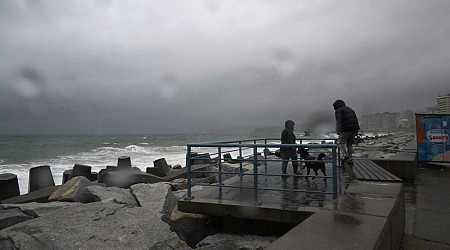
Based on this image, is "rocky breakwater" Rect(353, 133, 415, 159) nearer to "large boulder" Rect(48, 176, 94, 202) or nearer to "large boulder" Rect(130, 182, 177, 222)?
"large boulder" Rect(130, 182, 177, 222)

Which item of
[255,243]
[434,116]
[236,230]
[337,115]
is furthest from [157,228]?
[434,116]

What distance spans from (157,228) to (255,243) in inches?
63.6

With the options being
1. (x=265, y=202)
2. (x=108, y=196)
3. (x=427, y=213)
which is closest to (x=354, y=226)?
(x=265, y=202)

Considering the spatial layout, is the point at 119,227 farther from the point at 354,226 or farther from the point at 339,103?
the point at 339,103

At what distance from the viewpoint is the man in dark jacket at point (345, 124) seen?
607 cm

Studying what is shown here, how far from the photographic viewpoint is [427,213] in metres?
4.79

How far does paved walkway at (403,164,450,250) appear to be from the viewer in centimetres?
368

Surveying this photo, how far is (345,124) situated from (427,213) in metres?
2.13

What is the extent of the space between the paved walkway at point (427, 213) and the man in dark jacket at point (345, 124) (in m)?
1.47

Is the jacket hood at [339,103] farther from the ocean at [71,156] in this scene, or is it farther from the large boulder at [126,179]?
the ocean at [71,156]

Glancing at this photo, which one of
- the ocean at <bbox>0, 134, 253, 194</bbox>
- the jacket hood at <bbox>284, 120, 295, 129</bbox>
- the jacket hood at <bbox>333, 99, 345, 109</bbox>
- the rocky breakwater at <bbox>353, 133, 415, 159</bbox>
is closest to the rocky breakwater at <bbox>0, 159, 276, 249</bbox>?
the jacket hood at <bbox>333, 99, 345, 109</bbox>

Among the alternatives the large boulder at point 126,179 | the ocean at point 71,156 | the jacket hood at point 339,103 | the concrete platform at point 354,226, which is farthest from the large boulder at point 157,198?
the ocean at point 71,156

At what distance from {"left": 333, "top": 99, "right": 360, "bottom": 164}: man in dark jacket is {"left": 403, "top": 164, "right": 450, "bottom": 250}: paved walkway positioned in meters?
1.47

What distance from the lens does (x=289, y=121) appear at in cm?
761
